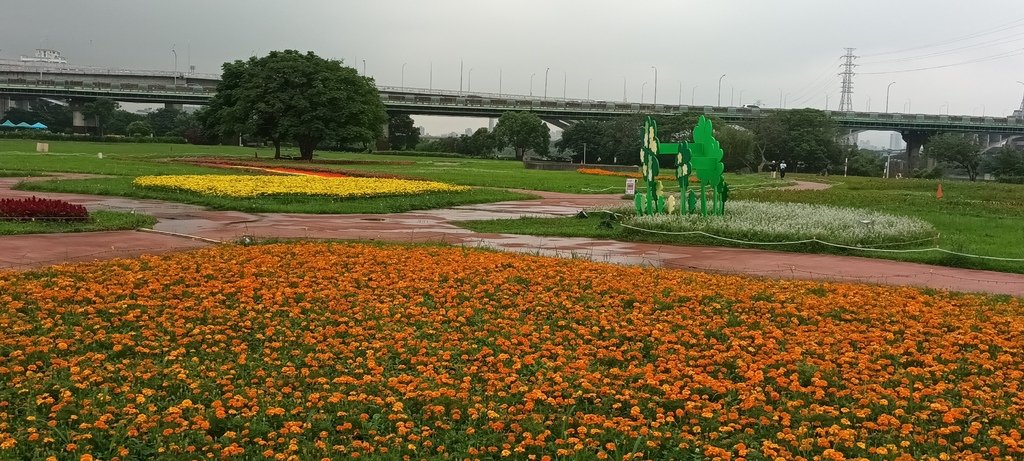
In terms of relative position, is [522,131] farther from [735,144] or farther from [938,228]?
[938,228]

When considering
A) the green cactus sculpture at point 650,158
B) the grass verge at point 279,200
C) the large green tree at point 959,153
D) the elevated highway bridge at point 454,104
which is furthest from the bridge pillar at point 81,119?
the green cactus sculpture at point 650,158

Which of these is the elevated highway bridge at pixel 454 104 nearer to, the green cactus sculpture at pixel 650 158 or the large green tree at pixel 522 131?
the large green tree at pixel 522 131

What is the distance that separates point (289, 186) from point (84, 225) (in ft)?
29.3

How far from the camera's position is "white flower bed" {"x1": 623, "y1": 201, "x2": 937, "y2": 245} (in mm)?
14602

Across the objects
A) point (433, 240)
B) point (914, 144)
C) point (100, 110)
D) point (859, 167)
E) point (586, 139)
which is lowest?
point (433, 240)

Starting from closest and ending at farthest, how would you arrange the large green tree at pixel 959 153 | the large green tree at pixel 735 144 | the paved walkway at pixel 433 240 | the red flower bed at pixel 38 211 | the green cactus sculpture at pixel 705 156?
the paved walkway at pixel 433 240 < the red flower bed at pixel 38 211 < the green cactus sculpture at pixel 705 156 < the large green tree at pixel 735 144 < the large green tree at pixel 959 153

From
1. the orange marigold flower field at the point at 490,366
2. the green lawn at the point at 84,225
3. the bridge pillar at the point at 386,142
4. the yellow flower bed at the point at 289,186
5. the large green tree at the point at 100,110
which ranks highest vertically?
the large green tree at the point at 100,110

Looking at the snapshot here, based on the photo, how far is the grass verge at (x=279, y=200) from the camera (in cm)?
1953

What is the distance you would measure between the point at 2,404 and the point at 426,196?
708 inches

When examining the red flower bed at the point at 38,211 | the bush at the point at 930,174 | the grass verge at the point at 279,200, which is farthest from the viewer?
the bush at the point at 930,174

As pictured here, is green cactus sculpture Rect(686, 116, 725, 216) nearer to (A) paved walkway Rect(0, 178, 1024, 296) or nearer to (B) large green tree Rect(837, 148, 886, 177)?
(A) paved walkway Rect(0, 178, 1024, 296)

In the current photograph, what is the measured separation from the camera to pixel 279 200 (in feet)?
69.3

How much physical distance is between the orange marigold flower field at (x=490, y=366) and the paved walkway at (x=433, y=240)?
4.97ft

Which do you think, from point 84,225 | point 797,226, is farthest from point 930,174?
point 84,225
